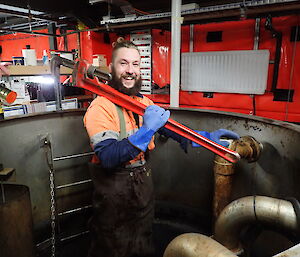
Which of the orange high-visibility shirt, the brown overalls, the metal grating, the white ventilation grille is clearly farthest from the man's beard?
the metal grating

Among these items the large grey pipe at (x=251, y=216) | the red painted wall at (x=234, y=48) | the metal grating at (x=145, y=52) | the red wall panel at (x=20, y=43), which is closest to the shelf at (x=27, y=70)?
the red painted wall at (x=234, y=48)

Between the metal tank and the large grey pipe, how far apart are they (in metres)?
0.46

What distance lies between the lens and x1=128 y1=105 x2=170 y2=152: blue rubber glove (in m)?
1.09

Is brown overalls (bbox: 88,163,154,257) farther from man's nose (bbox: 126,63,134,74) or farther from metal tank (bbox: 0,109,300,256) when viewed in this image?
man's nose (bbox: 126,63,134,74)

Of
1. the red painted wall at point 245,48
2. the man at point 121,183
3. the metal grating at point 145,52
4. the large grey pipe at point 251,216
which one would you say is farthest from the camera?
the metal grating at point 145,52

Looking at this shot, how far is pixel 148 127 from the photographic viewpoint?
1.11 meters

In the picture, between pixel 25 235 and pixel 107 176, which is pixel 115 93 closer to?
pixel 107 176

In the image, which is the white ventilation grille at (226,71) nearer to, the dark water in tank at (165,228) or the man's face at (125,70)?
the dark water in tank at (165,228)

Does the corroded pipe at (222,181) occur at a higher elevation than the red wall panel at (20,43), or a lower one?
lower

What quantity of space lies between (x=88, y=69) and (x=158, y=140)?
1.12 m

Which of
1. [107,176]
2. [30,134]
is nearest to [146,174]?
[107,176]

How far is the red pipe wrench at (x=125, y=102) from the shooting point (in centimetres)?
119

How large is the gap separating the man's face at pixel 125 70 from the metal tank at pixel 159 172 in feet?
2.26

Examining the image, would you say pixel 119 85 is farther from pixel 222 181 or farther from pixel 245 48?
pixel 245 48
